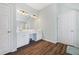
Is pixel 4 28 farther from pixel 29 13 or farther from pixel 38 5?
pixel 38 5

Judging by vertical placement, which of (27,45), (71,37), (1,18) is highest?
(1,18)

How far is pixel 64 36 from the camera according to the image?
2434mm

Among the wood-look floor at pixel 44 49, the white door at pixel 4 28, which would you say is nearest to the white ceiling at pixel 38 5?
the white door at pixel 4 28

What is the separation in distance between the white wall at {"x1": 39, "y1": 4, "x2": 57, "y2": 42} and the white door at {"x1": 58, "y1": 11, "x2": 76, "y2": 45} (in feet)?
0.42

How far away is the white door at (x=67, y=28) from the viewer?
238 centimetres

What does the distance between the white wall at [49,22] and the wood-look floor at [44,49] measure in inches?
6.1

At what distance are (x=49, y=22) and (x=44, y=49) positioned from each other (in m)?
0.72

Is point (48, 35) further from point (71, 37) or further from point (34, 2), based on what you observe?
point (34, 2)

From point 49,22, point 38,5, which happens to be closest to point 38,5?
point 38,5

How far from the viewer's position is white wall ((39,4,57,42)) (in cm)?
244

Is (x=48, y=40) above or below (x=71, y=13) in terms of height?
below

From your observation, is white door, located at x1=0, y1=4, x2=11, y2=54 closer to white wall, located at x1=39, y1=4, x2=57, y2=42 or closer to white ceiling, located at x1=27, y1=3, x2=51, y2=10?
white ceiling, located at x1=27, y1=3, x2=51, y2=10
